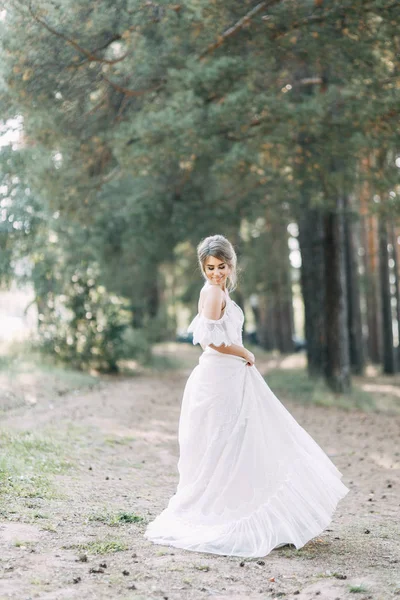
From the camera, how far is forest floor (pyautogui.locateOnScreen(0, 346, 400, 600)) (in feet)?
15.4

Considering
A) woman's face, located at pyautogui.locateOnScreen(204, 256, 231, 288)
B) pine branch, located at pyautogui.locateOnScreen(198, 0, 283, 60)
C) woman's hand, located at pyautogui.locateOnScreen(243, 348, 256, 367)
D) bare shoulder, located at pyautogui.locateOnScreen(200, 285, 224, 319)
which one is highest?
pine branch, located at pyautogui.locateOnScreen(198, 0, 283, 60)

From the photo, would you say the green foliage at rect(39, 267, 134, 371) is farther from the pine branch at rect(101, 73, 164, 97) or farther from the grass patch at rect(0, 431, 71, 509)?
the grass patch at rect(0, 431, 71, 509)

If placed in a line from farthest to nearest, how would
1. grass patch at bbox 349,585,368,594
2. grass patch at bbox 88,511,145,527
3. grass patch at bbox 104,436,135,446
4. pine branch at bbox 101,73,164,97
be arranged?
1. pine branch at bbox 101,73,164,97
2. grass patch at bbox 104,436,135,446
3. grass patch at bbox 88,511,145,527
4. grass patch at bbox 349,585,368,594

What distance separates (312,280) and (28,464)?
13.3m

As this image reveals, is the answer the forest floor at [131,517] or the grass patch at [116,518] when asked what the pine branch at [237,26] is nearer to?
the forest floor at [131,517]

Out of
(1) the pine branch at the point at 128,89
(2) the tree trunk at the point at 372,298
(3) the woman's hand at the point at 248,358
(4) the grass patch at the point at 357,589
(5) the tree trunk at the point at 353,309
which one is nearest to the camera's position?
(4) the grass patch at the point at 357,589

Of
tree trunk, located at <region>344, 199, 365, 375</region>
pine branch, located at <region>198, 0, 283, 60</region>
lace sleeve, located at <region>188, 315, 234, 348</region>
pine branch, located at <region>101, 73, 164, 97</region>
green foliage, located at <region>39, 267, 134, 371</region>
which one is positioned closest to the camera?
lace sleeve, located at <region>188, 315, 234, 348</region>

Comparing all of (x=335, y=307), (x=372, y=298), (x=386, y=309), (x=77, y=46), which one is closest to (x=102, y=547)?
(x=77, y=46)

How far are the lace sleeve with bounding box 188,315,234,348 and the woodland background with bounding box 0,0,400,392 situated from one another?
5576 mm

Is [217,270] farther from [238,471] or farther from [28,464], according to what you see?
→ [28,464]

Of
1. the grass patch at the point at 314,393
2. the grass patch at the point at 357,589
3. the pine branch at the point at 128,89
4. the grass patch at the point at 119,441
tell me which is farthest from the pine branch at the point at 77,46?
the grass patch at the point at 314,393

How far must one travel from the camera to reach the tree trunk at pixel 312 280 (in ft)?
61.0

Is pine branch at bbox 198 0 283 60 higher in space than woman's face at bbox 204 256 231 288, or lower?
higher

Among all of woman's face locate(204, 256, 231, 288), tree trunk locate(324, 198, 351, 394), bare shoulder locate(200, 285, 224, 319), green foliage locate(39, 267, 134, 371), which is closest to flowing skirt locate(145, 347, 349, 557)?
bare shoulder locate(200, 285, 224, 319)
